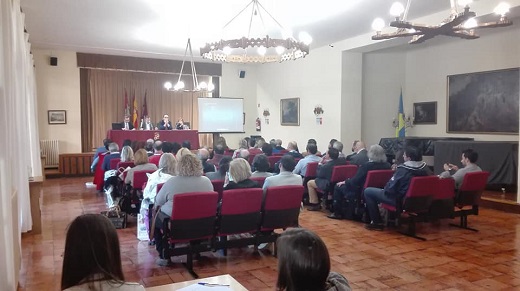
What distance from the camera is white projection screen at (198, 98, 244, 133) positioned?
41.9 feet

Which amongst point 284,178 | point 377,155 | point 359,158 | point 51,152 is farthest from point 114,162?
point 51,152

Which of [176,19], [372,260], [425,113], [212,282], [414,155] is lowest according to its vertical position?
[372,260]

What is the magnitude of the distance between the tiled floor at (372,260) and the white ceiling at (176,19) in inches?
142

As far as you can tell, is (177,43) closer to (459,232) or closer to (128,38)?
(128,38)

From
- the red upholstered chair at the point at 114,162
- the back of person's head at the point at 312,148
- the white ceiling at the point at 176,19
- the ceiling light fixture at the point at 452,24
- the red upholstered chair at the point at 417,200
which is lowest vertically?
the red upholstered chair at the point at 417,200

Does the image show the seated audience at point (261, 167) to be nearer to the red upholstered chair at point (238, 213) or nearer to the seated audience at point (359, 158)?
the red upholstered chair at point (238, 213)

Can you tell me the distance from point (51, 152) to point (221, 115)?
5.08 meters

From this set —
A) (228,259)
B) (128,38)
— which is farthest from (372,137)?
(228,259)

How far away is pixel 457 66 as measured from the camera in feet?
33.2

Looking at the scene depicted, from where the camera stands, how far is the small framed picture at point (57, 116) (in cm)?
1155

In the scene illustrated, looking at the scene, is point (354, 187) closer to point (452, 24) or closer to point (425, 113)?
point (452, 24)

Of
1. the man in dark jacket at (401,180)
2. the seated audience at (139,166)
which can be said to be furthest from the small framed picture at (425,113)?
the seated audience at (139,166)

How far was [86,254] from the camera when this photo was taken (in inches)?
55.6

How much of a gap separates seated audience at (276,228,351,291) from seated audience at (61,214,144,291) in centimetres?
62
